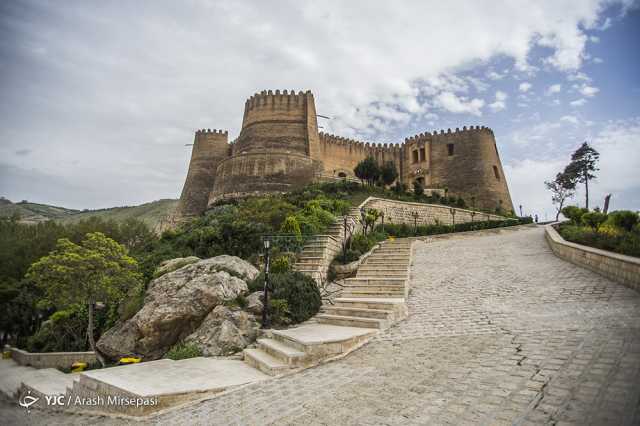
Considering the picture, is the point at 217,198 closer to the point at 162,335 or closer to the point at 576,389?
the point at 162,335

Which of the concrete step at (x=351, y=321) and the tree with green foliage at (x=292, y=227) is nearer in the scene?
the concrete step at (x=351, y=321)

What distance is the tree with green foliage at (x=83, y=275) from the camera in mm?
10273

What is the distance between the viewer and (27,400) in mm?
8375

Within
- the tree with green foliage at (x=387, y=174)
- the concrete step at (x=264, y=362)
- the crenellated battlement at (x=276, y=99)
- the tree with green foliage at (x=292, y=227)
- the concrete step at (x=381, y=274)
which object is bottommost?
the concrete step at (x=264, y=362)

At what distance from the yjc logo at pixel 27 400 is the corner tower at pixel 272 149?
17.8 m

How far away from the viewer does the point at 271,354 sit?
634 centimetres

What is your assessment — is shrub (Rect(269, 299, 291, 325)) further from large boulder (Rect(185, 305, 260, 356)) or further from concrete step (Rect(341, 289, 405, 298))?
concrete step (Rect(341, 289, 405, 298))

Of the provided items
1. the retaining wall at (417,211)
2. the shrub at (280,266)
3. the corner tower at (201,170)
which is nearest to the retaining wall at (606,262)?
the shrub at (280,266)

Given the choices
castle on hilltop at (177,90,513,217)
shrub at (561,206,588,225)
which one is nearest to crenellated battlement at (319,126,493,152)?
castle on hilltop at (177,90,513,217)

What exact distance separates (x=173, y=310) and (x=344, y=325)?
421cm

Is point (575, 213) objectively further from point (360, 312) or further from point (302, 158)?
point (302, 158)

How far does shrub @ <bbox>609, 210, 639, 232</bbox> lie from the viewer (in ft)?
31.4

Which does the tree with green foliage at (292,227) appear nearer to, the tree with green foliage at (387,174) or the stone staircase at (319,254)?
the stone staircase at (319,254)

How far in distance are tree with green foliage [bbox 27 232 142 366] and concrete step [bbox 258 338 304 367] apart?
A: 611 cm
